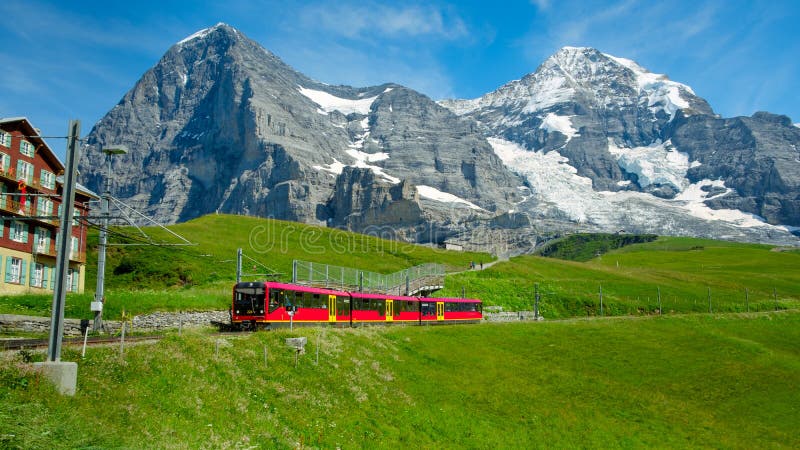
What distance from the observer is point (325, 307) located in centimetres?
4612

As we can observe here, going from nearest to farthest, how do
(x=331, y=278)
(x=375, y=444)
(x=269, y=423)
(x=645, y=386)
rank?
(x=269, y=423)
(x=375, y=444)
(x=645, y=386)
(x=331, y=278)

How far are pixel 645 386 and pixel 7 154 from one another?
47.0m

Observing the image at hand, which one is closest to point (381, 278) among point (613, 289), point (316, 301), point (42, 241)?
point (316, 301)

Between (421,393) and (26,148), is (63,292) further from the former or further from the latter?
(26,148)

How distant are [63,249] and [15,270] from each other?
1295 inches

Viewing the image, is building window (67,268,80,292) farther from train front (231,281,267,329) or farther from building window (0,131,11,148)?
train front (231,281,267,329)

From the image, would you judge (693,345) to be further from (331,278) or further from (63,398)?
(63,398)

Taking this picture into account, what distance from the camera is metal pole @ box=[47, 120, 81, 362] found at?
1823 centimetres

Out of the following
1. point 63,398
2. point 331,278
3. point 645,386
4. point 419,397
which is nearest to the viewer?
point 63,398

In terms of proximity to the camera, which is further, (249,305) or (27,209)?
(27,209)

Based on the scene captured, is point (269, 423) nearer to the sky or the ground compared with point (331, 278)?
nearer to the ground

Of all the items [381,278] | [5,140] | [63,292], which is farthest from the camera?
[381,278]

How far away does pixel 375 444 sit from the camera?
23.8 meters

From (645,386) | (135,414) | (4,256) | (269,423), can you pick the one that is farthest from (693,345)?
(4,256)
